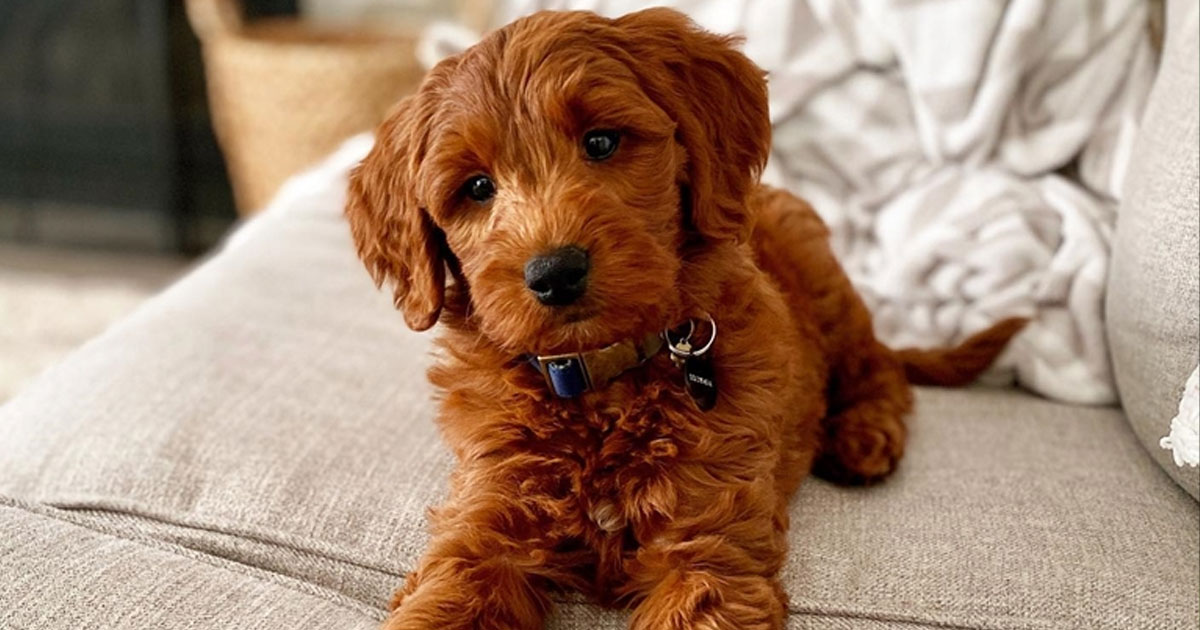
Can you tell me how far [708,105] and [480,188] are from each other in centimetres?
39

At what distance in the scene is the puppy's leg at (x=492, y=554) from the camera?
170 centimetres

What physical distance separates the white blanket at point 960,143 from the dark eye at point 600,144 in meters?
1.18

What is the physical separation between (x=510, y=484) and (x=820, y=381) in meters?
0.79

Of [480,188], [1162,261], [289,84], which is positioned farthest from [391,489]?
[289,84]

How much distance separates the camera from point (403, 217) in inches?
74.5

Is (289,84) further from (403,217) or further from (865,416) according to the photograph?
(865,416)

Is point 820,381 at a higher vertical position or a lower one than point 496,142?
lower

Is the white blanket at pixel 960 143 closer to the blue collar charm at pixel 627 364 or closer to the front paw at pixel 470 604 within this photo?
the blue collar charm at pixel 627 364

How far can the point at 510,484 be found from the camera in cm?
181

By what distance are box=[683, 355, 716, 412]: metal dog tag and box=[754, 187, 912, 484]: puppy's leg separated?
0.46 metres

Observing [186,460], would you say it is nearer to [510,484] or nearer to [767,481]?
[510,484]

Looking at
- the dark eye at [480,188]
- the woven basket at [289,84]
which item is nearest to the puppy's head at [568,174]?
the dark eye at [480,188]

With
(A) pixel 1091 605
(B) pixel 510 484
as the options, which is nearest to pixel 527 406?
(B) pixel 510 484

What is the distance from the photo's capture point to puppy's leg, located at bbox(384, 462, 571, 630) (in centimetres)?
170
